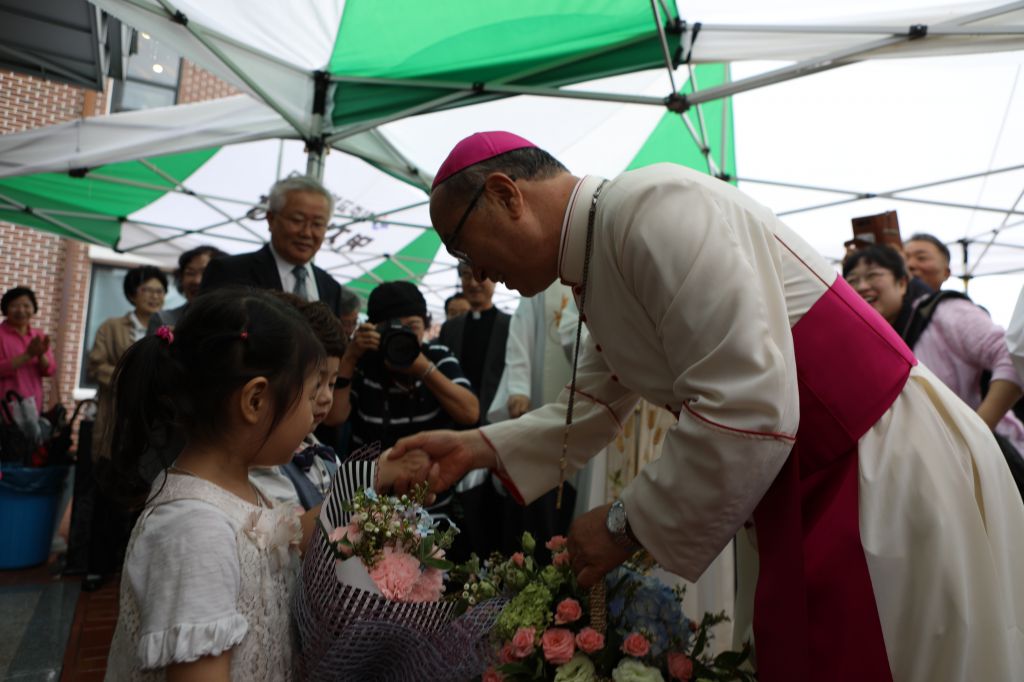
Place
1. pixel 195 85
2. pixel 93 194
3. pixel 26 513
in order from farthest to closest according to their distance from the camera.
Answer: pixel 195 85, pixel 93 194, pixel 26 513

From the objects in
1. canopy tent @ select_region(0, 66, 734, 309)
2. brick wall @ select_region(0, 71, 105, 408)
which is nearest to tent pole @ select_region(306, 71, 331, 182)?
canopy tent @ select_region(0, 66, 734, 309)

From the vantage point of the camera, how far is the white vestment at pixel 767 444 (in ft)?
3.72

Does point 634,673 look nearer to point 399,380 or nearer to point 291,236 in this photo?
point 399,380

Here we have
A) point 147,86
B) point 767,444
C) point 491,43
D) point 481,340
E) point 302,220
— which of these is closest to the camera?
point 767,444

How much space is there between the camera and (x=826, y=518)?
4.18 ft

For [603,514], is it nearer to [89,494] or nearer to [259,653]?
[259,653]

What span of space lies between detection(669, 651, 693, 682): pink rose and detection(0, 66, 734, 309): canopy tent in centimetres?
450

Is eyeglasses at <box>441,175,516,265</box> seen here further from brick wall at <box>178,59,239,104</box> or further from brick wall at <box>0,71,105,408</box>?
brick wall at <box>178,59,239,104</box>

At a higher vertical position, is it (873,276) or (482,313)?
(873,276)

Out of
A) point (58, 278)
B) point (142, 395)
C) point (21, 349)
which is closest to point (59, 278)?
point (58, 278)

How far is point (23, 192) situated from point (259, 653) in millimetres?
7543

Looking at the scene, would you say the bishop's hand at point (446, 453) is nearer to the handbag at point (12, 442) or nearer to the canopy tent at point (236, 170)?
the canopy tent at point (236, 170)

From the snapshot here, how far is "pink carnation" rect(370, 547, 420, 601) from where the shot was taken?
1148 millimetres

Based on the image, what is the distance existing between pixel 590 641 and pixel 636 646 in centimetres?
8
